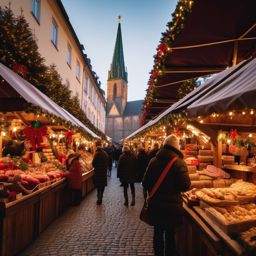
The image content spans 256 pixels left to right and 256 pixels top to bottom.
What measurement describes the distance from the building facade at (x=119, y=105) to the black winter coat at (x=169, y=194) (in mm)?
75199

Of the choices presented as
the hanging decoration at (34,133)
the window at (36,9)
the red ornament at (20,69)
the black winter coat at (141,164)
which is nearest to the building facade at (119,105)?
the window at (36,9)

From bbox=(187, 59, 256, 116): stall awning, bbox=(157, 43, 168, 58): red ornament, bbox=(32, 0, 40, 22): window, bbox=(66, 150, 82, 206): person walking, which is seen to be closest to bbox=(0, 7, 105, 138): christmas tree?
bbox=(66, 150, 82, 206): person walking

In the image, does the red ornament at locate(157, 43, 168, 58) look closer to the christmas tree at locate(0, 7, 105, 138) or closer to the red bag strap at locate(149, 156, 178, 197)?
the red bag strap at locate(149, 156, 178, 197)

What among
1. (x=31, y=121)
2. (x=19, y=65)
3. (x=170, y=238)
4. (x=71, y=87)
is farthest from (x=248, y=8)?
(x=71, y=87)

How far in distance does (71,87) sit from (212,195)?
19.2 meters

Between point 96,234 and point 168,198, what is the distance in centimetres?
267

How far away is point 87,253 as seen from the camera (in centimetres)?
509

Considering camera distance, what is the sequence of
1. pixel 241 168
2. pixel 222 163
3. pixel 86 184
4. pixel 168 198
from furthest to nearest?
pixel 86 184
pixel 222 163
pixel 241 168
pixel 168 198

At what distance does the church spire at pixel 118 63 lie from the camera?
79438 mm

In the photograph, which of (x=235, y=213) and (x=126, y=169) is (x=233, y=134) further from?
(x=126, y=169)

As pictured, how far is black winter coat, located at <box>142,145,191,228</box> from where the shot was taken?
4195 millimetres

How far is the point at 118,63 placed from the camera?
271ft

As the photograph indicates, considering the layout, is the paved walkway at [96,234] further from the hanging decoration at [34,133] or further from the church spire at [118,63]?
the church spire at [118,63]

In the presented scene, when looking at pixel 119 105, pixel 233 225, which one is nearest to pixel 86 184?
pixel 233 225
